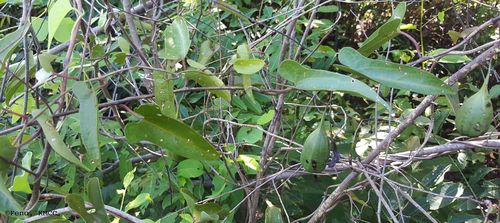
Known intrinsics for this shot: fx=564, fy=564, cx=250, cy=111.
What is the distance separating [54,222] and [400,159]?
2.08 feet

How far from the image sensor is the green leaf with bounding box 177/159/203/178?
3.95ft

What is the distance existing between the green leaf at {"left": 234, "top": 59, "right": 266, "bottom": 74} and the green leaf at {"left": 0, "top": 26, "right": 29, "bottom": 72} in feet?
0.94

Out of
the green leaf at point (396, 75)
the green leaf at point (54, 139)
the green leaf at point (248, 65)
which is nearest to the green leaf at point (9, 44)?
the green leaf at point (54, 139)

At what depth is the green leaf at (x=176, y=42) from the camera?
80 centimetres

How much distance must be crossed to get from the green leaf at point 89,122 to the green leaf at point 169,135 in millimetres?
77

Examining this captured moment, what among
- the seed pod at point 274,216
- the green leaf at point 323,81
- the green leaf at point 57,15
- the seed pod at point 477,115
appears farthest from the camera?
the seed pod at point 274,216

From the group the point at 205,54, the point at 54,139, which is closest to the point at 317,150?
the point at 205,54

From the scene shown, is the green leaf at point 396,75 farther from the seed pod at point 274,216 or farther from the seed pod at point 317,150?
the seed pod at point 274,216

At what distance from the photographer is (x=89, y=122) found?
65 centimetres

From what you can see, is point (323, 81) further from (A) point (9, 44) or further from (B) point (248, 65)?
(A) point (9, 44)

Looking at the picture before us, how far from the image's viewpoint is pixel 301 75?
0.69 m

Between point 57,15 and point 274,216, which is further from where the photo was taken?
point 274,216

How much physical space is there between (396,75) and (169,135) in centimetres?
30

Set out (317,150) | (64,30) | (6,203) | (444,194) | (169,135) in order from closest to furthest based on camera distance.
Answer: (6,203) < (169,135) < (317,150) < (64,30) < (444,194)
